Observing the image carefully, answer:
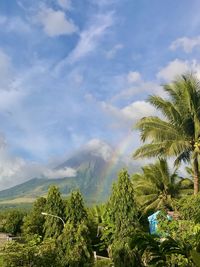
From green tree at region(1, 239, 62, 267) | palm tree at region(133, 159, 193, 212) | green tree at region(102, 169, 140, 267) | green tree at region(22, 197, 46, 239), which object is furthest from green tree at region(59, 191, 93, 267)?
green tree at region(22, 197, 46, 239)

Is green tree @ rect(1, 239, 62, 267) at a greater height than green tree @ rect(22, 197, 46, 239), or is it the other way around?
green tree @ rect(22, 197, 46, 239)

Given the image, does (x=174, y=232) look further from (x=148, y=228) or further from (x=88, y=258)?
(x=148, y=228)

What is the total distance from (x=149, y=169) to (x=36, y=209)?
17.1m

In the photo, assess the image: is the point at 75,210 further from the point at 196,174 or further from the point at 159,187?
the point at 196,174

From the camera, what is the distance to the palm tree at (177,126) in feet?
82.5

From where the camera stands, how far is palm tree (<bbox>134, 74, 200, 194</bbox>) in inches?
990

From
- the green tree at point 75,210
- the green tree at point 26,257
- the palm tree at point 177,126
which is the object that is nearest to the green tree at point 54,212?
the green tree at point 75,210

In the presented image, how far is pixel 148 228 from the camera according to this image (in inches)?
1369

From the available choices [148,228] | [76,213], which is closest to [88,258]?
[76,213]

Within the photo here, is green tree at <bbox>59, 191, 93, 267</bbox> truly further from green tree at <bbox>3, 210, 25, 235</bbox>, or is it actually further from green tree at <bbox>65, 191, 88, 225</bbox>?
green tree at <bbox>3, 210, 25, 235</bbox>

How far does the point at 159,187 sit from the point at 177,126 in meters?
9.95

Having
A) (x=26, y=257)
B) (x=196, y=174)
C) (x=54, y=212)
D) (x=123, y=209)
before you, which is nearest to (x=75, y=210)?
(x=54, y=212)

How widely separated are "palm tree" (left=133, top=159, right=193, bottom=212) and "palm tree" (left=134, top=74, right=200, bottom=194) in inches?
278

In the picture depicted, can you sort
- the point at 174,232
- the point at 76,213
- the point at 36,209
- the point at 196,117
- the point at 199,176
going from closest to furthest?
the point at 174,232 → the point at 196,117 → the point at 199,176 → the point at 76,213 → the point at 36,209
